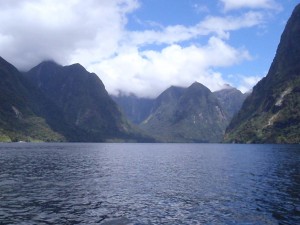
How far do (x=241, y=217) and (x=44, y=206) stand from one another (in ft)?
83.2

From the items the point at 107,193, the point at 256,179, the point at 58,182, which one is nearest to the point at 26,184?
the point at 58,182

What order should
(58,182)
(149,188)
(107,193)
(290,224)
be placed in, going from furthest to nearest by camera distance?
(58,182), (149,188), (107,193), (290,224)

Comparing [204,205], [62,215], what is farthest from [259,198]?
[62,215]

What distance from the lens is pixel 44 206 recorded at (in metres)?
47.5

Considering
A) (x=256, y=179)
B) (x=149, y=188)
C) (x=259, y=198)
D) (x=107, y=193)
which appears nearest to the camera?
(x=259, y=198)

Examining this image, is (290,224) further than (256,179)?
No

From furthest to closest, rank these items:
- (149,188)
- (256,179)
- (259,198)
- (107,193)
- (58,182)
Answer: (256,179) → (58,182) → (149,188) → (107,193) → (259,198)

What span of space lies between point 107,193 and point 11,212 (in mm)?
18193

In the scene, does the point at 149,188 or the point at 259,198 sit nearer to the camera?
the point at 259,198

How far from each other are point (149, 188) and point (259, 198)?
19.4m

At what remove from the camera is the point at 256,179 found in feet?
251

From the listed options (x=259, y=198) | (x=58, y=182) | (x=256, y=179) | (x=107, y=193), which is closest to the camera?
(x=259, y=198)

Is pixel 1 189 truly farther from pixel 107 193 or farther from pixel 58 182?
pixel 107 193

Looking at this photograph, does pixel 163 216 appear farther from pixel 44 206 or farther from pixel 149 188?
pixel 149 188
